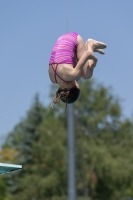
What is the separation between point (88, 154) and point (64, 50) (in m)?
37.6

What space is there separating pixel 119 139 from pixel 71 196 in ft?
98.7

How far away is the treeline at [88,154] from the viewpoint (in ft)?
146

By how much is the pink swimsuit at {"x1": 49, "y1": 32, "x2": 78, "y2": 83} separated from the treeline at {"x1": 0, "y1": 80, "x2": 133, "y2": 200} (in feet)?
120

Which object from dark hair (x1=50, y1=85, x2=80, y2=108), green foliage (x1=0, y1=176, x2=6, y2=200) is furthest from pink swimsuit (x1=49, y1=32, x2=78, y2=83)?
green foliage (x1=0, y1=176, x2=6, y2=200)

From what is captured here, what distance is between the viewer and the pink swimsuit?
272 inches

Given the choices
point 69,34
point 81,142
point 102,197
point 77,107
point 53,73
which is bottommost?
point 53,73

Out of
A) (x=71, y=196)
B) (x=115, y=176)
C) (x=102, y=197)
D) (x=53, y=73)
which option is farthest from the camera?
(x=102, y=197)

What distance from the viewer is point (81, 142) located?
147 ft

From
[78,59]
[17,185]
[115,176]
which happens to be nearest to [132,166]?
[115,176]

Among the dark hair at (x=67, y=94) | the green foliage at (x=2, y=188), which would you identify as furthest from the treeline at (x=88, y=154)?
the dark hair at (x=67, y=94)

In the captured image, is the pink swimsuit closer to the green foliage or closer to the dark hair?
the dark hair

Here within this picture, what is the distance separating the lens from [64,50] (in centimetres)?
697

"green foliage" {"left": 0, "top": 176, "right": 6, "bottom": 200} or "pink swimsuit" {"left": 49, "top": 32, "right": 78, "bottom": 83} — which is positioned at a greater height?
"green foliage" {"left": 0, "top": 176, "right": 6, "bottom": 200}

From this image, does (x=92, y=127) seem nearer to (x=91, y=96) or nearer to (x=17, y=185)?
(x=91, y=96)
